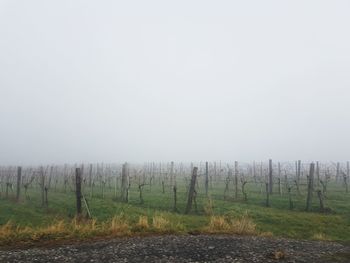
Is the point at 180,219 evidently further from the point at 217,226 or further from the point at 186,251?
the point at 186,251

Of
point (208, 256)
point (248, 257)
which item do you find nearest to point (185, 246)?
point (208, 256)

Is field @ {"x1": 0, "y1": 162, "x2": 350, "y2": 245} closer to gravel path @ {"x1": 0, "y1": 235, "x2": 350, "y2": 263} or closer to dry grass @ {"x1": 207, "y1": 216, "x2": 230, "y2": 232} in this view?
dry grass @ {"x1": 207, "y1": 216, "x2": 230, "y2": 232}

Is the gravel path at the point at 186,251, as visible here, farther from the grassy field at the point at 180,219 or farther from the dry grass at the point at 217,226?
the dry grass at the point at 217,226

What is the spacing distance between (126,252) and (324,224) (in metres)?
15.6

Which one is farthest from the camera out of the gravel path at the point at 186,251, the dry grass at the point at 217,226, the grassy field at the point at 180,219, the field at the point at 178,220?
the dry grass at the point at 217,226

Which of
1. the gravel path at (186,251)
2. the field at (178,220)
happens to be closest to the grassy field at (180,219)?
the field at (178,220)

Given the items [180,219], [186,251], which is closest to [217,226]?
[186,251]

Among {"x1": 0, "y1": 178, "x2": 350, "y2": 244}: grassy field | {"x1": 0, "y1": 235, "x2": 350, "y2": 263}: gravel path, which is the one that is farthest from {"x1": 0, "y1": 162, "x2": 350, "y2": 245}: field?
{"x1": 0, "y1": 235, "x2": 350, "y2": 263}: gravel path

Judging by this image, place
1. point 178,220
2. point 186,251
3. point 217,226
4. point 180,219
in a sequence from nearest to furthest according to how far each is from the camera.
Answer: point 186,251 → point 217,226 → point 178,220 → point 180,219

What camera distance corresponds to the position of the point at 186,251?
11.2m

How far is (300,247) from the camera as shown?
12414 mm

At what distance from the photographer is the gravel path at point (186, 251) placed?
10.4 m

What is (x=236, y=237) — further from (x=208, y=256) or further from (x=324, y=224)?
(x=324, y=224)

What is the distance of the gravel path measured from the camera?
1040 cm
